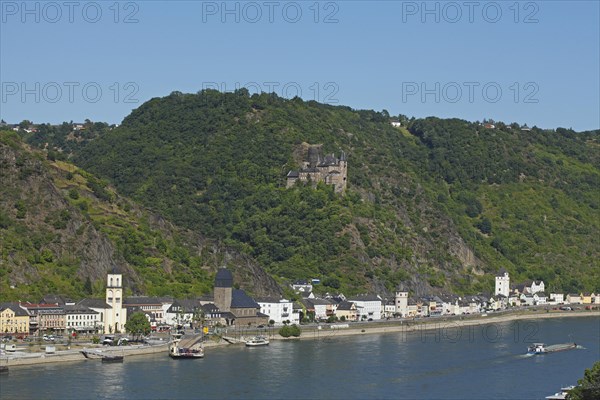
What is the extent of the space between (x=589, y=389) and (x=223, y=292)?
5523 centimetres

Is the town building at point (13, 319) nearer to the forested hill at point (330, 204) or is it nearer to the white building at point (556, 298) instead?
the forested hill at point (330, 204)

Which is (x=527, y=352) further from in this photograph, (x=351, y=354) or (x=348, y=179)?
(x=348, y=179)

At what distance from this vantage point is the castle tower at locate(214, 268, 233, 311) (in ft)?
366

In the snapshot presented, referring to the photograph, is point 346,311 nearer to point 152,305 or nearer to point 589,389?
point 152,305

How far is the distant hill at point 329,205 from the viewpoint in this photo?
474 feet

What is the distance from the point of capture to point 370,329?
389 feet

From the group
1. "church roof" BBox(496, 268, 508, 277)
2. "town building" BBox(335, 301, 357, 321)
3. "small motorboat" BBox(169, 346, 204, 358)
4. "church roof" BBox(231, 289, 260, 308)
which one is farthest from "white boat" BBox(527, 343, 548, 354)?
"church roof" BBox(496, 268, 508, 277)

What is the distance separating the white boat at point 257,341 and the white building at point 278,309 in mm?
15470

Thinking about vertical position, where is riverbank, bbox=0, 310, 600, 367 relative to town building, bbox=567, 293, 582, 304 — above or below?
below

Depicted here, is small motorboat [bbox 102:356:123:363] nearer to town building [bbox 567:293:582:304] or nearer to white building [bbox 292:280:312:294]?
white building [bbox 292:280:312:294]

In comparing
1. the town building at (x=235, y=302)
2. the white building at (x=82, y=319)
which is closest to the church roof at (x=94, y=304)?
the white building at (x=82, y=319)

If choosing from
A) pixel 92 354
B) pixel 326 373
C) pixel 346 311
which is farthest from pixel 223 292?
pixel 326 373

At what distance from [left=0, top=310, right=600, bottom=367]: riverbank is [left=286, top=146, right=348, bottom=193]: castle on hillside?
26.7 metres

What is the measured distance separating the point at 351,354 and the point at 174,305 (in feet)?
60.9
